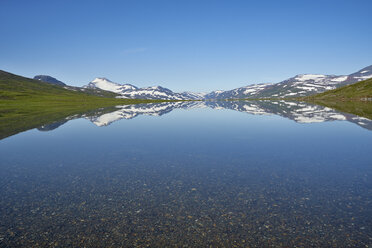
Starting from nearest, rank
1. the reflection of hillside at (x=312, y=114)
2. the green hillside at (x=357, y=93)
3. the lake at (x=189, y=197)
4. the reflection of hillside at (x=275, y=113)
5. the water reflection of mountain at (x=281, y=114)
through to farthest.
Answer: the lake at (x=189, y=197) < the reflection of hillside at (x=312, y=114) < the reflection of hillside at (x=275, y=113) < the water reflection of mountain at (x=281, y=114) < the green hillside at (x=357, y=93)

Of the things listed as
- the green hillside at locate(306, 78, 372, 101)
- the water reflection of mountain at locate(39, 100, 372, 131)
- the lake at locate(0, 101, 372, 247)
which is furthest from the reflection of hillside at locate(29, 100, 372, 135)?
the green hillside at locate(306, 78, 372, 101)

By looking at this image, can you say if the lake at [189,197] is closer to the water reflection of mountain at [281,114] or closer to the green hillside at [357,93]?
the water reflection of mountain at [281,114]

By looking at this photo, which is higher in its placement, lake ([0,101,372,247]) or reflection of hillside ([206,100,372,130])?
lake ([0,101,372,247])

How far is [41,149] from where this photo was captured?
2612 centimetres

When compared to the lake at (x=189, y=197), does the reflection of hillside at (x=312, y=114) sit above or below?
below

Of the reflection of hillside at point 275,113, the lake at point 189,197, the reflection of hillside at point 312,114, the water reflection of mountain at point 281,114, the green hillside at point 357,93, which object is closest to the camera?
the lake at point 189,197

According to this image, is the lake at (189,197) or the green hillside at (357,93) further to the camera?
the green hillside at (357,93)

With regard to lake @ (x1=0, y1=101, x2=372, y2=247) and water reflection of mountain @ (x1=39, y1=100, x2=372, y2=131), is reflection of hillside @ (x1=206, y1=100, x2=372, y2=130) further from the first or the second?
lake @ (x1=0, y1=101, x2=372, y2=247)

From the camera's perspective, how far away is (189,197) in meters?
13.1

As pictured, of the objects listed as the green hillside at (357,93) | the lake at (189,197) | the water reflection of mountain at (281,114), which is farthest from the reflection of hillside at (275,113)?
the green hillside at (357,93)

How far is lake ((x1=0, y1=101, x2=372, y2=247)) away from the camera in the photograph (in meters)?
9.62

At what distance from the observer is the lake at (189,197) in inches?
379

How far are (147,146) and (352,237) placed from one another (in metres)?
21.0

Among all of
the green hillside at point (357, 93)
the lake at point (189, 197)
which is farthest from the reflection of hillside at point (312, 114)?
the green hillside at point (357, 93)
